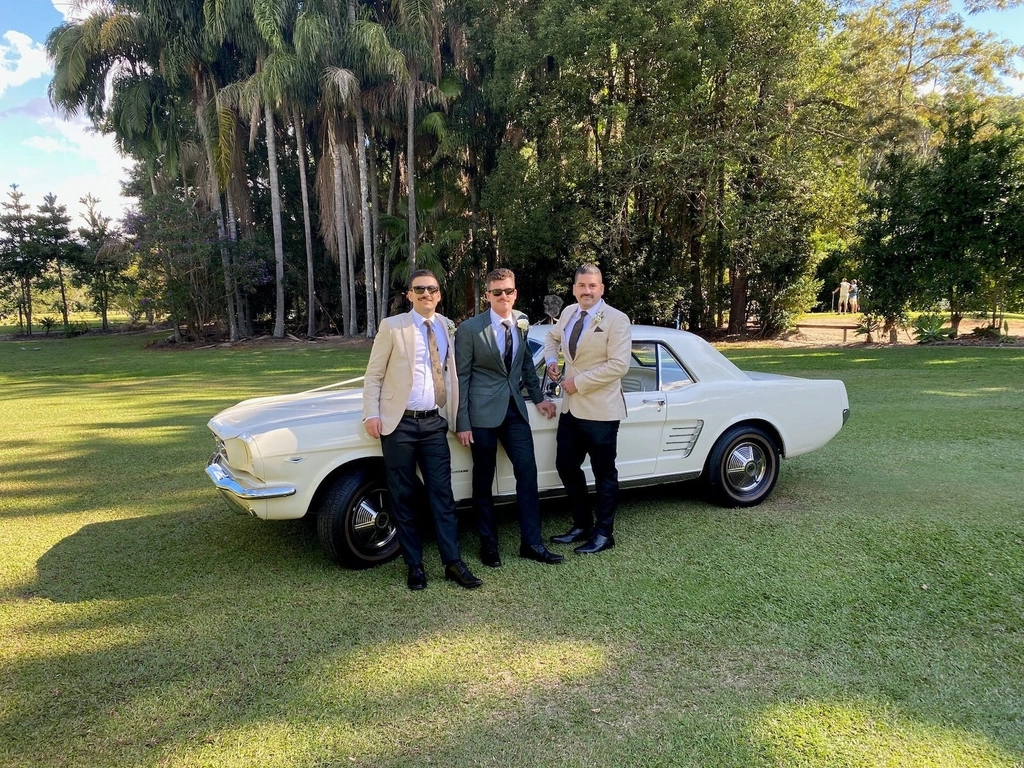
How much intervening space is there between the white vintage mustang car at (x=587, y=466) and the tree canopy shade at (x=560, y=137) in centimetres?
1384

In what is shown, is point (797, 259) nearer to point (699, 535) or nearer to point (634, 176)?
point (634, 176)

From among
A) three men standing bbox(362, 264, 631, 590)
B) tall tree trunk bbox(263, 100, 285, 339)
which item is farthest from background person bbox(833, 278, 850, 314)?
three men standing bbox(362, 264, 631, 590)

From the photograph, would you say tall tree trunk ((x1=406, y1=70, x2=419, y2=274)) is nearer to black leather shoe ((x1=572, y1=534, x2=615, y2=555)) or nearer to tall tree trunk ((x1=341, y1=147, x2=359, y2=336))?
tall tree trunk ((x1=341, y1=147, x2=359, y2=336))

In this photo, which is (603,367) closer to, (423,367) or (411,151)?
(423,367)

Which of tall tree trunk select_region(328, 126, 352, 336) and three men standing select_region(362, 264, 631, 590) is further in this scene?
tall tree trunk select_region(328, 126, 352, 336)

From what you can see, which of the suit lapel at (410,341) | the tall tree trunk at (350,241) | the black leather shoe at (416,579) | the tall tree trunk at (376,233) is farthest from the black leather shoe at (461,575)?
the tall tree trunk at (350,241)

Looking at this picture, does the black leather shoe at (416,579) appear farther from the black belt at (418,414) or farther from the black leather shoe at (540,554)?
the black belt at (418,414)

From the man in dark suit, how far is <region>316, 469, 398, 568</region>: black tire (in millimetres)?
601

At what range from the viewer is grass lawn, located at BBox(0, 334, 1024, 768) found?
2514 millimetres

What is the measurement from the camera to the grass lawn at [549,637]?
2514 mm

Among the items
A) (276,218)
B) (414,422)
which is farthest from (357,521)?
(276,218)

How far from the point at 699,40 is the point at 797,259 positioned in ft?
25.6

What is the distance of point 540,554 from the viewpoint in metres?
4.10

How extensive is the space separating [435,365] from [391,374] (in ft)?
0.91
